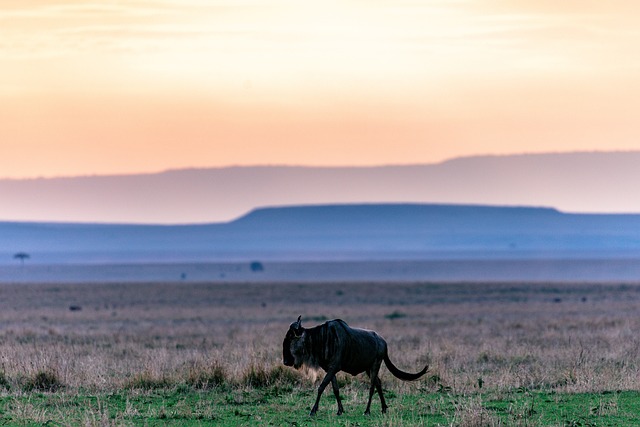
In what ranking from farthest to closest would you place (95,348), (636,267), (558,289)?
(636,267) → (558,289) → (95,348)

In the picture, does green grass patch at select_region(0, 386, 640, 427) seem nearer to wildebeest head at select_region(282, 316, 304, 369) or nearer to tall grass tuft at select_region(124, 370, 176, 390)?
tall grass tuft at select_region(124, 370, 176, 390)

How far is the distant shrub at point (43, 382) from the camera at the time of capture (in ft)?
65.9

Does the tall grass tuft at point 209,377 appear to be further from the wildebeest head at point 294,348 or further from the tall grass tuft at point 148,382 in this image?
the wildebeest head at point 294,348

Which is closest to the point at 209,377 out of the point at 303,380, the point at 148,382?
the point at 148,382

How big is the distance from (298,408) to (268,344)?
14592mm

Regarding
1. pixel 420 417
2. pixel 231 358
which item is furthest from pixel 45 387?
pixel 420 417

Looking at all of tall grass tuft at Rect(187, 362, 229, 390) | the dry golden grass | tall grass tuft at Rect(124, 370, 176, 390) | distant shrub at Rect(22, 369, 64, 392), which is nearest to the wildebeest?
the dry golden grass

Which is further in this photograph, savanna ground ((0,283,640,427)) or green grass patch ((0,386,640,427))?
savanna ground ((0,283,640,427))

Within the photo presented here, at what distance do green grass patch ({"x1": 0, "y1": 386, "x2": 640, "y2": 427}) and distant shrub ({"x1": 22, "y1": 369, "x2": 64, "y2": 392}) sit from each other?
82cm

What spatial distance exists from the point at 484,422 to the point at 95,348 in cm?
1792

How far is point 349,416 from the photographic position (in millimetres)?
16578

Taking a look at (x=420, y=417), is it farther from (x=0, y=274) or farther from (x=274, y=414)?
(x=0, y=274)

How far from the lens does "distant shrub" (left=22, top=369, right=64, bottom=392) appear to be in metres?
20.1

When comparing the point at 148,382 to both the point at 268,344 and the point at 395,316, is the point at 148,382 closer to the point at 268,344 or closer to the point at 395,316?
the point at 268,344
